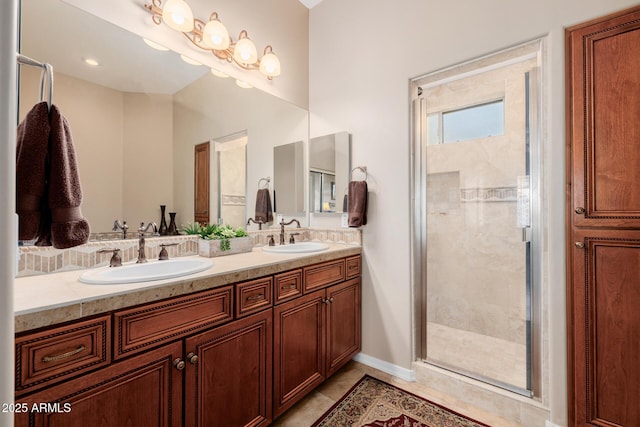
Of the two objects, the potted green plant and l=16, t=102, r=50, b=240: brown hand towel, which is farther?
the potted green plant

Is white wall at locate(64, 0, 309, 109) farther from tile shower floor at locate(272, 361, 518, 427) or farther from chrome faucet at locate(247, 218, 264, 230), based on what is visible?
tile shower floor at locate(272, 361, 518, 427)

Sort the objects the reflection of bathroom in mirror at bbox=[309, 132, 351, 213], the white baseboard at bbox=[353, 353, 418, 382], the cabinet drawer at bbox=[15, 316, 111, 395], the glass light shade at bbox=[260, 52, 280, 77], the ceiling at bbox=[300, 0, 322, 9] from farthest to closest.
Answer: the ceiling at bbox=[300, 0, 322, 9] < the reflection of bathroom in mirror at bbox=[309, 132, 351, 213] < the glass light shade at bbox=[260, 52, 280, 77] < the white baseboard at bbox=[353, 353, 418, 382] < the cabinet drawer at bbox=[15, 316, 111, 395]

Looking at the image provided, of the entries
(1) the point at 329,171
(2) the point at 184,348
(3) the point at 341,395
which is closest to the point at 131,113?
(2) the point at 184,348

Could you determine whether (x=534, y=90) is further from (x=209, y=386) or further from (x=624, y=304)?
(x=209, y=386)

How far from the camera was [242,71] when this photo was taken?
1990mm

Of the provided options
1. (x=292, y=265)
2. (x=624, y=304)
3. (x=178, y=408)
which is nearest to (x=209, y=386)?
(x=178, y=408)

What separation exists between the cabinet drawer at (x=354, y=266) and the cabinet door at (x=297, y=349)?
0.33 m

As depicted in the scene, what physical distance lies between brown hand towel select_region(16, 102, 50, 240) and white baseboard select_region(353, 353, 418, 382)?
6.69ft

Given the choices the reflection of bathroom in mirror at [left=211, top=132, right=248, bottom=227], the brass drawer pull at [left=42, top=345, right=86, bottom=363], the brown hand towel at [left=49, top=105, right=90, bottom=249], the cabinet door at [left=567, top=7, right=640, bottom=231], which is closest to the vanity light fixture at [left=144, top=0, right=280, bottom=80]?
the reflection of bathroom in mirror at [left=211, top=132, right=248, bottom=227]

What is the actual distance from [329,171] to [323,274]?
93 centimetres

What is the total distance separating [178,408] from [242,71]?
195 cm

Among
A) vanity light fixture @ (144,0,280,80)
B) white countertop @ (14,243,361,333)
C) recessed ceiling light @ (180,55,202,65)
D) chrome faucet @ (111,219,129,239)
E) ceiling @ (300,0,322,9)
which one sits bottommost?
white countertop @ (14,243,361,333)

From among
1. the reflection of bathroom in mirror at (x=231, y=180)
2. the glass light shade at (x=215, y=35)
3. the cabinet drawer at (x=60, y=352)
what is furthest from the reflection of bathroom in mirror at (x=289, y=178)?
the cabinet drawer at (x=60, y=352)

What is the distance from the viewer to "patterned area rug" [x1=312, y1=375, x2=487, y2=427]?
1555 mm
